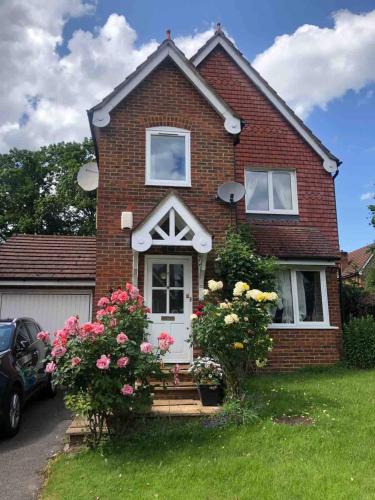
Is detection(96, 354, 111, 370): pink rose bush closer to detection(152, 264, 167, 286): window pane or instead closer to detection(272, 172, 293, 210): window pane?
detection(152, 264, 167, 286): window pane

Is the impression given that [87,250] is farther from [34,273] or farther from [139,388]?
[139,388]

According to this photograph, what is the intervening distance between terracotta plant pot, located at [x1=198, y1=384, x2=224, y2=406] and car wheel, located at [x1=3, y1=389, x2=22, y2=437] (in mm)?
2899

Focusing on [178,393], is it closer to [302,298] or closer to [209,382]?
[209,382]

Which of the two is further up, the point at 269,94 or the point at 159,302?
the point at 269,94

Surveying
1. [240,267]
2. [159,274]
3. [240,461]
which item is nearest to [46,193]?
[159,274]

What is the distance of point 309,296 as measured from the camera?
11.0 m

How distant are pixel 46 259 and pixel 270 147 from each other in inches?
291

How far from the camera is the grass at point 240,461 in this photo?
14.1 ft

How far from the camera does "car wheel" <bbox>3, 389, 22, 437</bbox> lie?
6.44 m

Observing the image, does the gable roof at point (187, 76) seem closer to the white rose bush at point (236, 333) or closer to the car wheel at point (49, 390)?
the white rose bush at point (236, 333)

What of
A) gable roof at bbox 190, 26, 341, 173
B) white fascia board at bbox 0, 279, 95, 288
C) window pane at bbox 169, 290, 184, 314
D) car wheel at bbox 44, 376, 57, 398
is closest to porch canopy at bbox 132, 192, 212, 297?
window pane at bbox 169, 290, 184, 314

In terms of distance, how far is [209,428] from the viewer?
6000 millimetres

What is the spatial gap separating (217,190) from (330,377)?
15.5ft

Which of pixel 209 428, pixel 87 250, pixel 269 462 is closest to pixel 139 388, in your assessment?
pixel 209 428
